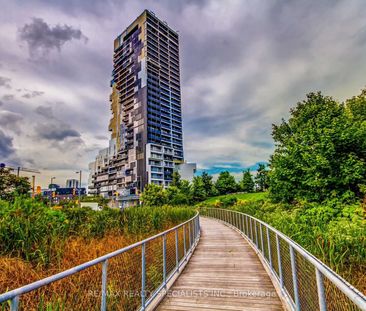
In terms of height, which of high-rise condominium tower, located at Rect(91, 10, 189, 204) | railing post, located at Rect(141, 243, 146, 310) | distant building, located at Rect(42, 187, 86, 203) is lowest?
railing post, located at Rect(141, 243, 146, 310)

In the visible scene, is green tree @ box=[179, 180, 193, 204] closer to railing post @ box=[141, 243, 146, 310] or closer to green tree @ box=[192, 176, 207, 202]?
green tree @ box=[192, 176, 207, 202]

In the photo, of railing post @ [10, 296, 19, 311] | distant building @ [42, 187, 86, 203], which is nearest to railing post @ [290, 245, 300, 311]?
railing post @ [10, 296, 19, 311]

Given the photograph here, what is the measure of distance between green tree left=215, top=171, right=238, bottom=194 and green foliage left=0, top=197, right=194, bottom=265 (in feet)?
192

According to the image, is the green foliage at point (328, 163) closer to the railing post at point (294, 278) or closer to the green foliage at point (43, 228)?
the green foliage at point (43, 228)

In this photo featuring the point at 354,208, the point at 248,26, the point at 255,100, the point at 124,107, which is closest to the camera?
the point at 354,208

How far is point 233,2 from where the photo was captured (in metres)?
12.2

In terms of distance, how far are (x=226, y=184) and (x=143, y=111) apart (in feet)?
138

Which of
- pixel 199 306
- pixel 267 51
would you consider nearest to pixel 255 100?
pixel 267 51

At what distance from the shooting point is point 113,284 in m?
3.74

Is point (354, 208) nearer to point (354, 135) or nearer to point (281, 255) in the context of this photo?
point (354, 135)

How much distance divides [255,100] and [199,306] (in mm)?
18888

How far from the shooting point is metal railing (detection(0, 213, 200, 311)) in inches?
114

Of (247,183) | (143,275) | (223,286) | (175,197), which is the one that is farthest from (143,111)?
(143,275)

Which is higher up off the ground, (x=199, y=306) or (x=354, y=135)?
(x=354, y=135)
